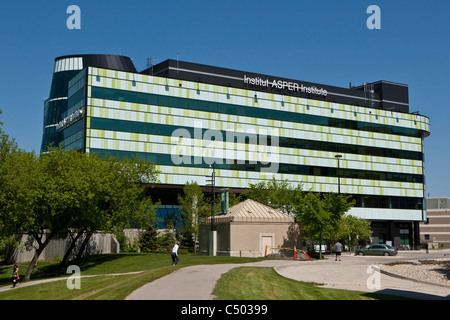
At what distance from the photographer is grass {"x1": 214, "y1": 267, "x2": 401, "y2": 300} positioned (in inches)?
778

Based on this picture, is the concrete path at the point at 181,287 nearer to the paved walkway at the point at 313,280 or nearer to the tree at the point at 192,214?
the paved walkway at the point at 313,280

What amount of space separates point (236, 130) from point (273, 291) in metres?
59.7

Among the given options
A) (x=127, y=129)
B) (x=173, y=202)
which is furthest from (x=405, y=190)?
(x=127, y=129)

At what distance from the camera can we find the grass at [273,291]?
19766 mm

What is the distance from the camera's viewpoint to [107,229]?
4200 centimetres

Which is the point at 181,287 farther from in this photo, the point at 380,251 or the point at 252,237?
the point at 380,251

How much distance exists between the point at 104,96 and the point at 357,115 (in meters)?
48.2

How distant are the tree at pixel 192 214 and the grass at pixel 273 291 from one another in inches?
1524

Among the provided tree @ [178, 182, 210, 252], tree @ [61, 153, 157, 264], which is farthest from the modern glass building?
tree @ [61, 153, 157, 264]

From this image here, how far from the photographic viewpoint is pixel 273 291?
2125 centimetres

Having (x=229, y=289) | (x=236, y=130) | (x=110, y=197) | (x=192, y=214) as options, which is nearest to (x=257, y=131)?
(x=236, y=130)
